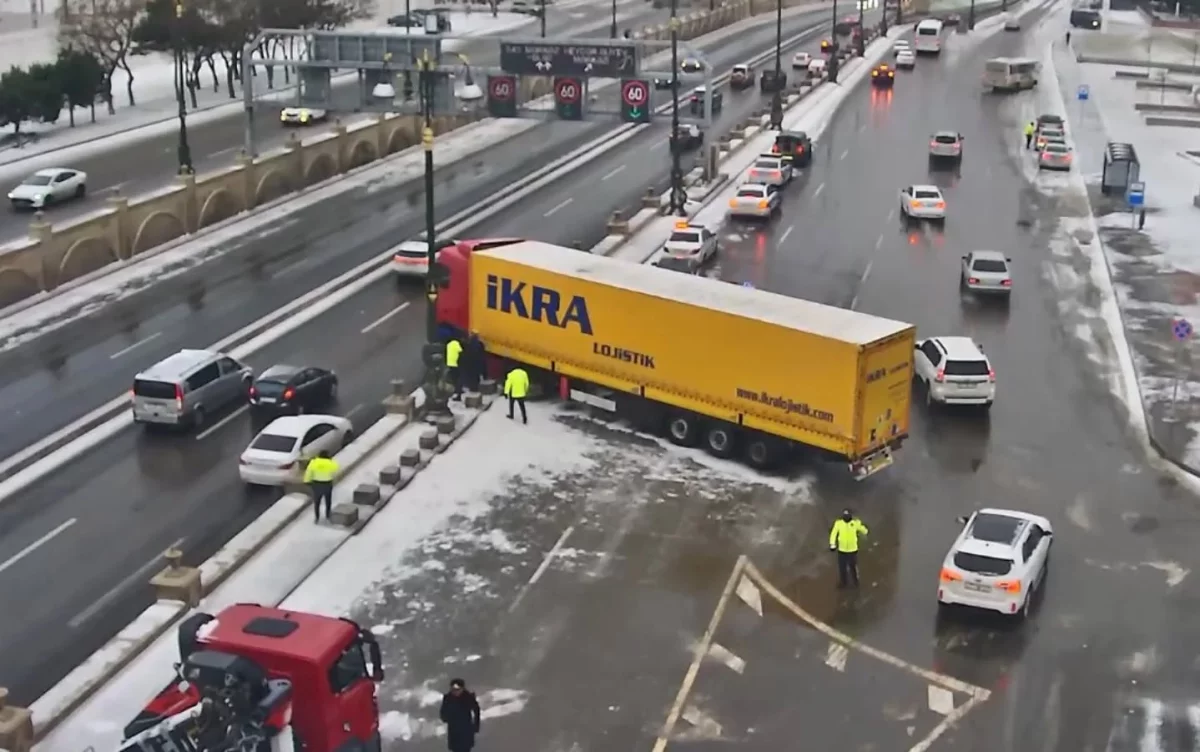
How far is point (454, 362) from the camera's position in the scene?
114 feet

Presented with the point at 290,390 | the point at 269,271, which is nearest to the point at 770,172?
the point at 269,271

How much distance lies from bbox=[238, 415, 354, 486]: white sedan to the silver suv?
2.45m

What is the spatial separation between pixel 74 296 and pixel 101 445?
1293 centimetres

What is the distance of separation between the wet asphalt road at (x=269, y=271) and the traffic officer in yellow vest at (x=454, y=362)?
23.2ft

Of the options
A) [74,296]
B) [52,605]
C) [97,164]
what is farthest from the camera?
[97,164]

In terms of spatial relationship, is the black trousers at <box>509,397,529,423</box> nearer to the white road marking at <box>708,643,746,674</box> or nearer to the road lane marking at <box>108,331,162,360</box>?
the white road marking at <box>708,643,746,674</box>

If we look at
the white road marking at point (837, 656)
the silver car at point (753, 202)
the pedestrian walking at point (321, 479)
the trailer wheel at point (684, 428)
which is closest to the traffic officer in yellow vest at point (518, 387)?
the trailer wheel at point (684, 428)

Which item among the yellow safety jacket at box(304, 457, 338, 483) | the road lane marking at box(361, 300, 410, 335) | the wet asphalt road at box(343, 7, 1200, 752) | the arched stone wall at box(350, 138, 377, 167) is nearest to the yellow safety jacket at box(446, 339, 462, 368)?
the wet asphalt road at box(343, 7, 1200, 752)

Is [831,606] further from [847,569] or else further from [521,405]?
[521,405]

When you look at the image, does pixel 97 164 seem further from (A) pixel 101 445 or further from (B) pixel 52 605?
(B) pixel 52 605

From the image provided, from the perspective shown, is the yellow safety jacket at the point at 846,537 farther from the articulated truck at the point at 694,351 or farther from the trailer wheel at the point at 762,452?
the trailer wheel at the point at 762,452

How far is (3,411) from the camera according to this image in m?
34.2

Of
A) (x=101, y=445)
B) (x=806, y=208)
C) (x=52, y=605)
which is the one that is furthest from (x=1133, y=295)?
(x=52, y=605)

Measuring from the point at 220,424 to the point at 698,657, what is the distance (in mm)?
14545
